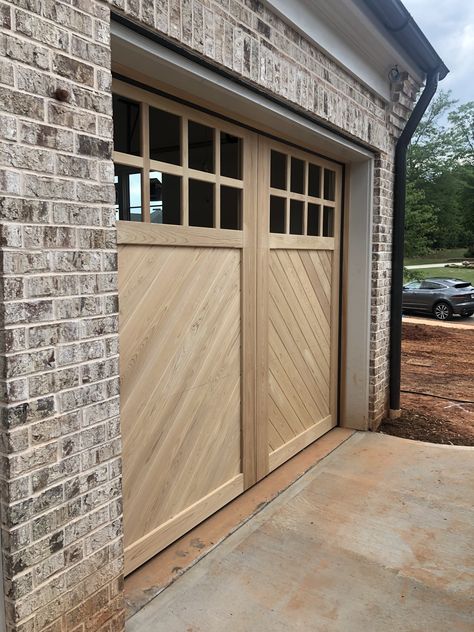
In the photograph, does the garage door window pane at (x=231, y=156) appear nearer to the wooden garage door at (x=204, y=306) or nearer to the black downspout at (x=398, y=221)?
the wooden garage door at (x=204, y=306)

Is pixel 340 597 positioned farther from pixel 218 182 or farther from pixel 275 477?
pixel 218 182

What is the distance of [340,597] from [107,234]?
2153 millimetres

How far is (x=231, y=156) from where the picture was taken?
11.6ft

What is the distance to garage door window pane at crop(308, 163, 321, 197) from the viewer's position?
14.9 ft

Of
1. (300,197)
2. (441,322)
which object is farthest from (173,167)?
(441,322)

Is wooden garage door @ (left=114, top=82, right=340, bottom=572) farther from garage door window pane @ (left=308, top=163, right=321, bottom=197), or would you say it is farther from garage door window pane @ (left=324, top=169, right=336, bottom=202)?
garage door window pane @ (left=324, top=169, right=336, bottom=202)

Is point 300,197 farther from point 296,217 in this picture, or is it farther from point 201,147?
point 201,147

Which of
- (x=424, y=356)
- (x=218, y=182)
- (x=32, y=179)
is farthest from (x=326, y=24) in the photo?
(x=424, y=356)

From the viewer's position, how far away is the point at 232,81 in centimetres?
299

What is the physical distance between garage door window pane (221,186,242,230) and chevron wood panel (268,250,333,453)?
562 millimetres

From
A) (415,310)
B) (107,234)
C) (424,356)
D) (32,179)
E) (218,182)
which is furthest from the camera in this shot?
(415,310)

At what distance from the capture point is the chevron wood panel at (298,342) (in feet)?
13.7

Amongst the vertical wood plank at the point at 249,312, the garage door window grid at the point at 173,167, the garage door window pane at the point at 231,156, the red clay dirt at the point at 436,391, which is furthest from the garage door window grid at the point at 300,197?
the red clay dirt at the point at 436,391

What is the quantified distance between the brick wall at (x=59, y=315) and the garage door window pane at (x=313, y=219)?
240 cm
